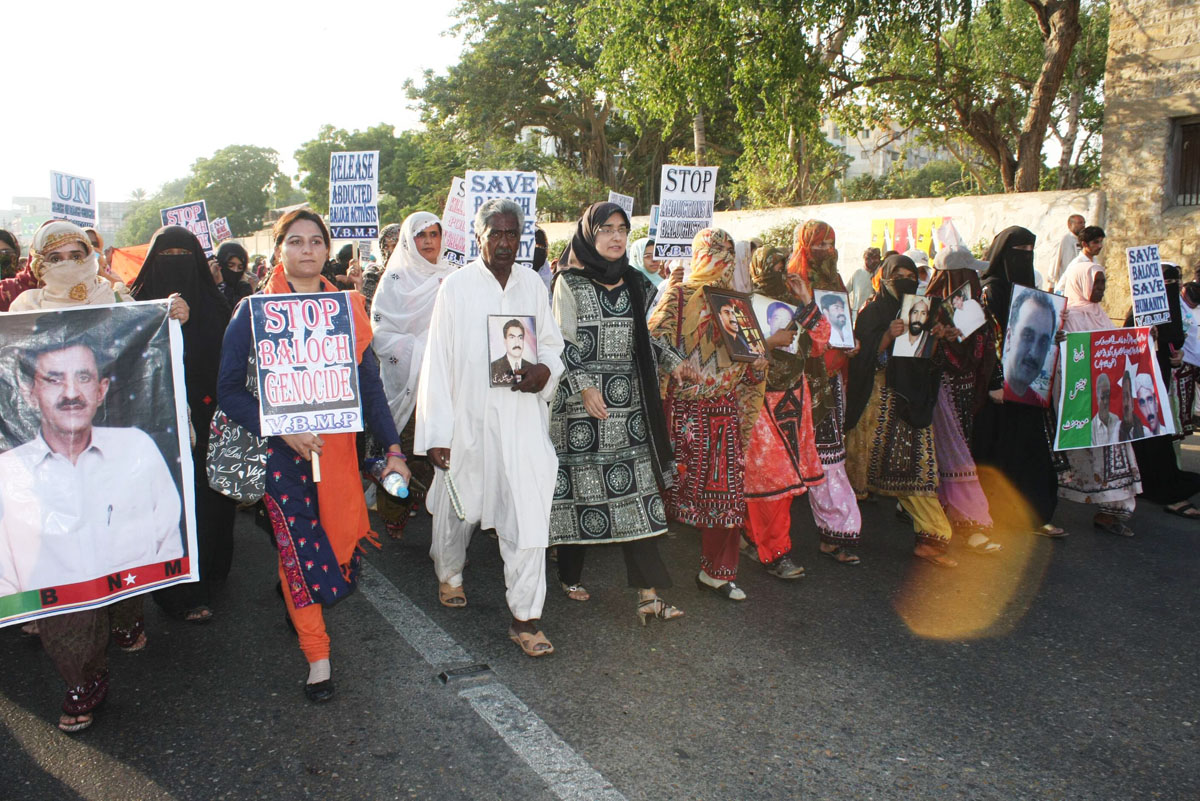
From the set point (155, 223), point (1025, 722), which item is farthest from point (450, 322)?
point (155, 223)

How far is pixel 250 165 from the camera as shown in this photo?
7719 cm

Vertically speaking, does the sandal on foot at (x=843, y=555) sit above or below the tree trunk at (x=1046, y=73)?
below

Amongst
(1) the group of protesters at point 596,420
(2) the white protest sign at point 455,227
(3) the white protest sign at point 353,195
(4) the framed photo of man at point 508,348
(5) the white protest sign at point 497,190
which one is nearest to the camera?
(1) the group of protesters at point 596,420

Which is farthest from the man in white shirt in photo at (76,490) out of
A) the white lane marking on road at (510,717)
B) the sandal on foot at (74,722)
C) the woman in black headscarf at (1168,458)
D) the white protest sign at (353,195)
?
the woman in black headscarf at (1168,458)

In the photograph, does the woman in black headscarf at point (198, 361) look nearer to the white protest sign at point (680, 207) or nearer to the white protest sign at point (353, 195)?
the white protest sign at point (680, 207)

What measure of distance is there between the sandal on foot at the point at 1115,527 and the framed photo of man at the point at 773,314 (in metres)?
2.52

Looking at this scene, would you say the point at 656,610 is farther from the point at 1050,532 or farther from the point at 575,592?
the point at 1050,532

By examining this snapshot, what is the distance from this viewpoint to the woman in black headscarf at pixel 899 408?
500cm

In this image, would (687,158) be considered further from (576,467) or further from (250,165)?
(250,165)

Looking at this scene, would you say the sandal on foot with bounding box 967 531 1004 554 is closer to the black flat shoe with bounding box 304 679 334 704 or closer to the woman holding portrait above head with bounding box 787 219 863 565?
the woman holding portrait above head with bounding box 787 219 863 565

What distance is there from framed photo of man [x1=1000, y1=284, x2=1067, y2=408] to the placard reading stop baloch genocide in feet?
12.8

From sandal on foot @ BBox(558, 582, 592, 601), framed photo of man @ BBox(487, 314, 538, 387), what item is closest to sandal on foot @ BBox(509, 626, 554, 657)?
sandal on foot @ BBox(558, 582, 592, 601)

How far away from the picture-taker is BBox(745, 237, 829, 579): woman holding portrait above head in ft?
15.2

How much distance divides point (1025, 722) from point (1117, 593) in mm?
1723
